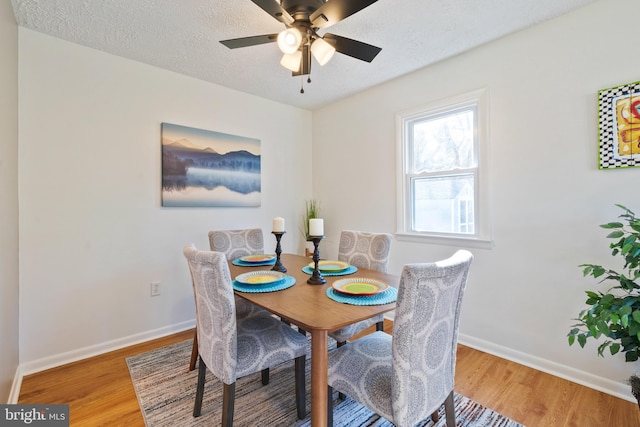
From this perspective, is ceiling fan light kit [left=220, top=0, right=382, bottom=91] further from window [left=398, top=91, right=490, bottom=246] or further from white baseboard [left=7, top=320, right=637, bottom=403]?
white baseboard [left=7, top=320, right=637, bottom=403]

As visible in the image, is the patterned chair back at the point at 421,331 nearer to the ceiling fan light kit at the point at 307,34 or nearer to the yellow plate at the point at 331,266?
the yellow plate at the point at 331,266

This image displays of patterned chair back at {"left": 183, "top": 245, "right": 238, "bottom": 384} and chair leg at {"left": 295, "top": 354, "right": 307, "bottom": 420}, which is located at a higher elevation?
patterned chair back at {"left": 183, "top": 245, "right": 238, "bottom": 384}

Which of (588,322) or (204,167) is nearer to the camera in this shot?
(588,322)

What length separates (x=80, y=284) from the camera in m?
2.31

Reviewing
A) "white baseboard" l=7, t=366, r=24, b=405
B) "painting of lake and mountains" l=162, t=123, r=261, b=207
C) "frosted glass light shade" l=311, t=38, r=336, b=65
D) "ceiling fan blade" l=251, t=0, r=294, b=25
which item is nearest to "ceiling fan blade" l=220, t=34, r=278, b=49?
"ceiling fan blade" l=251, t=0, r=294, b=25

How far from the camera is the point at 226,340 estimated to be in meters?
1.36

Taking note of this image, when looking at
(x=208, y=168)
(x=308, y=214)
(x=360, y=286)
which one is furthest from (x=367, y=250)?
(x=208, y=168)

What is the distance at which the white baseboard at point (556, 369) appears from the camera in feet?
5.84

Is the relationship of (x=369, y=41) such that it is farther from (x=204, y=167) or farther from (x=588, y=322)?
(x=588, y=322)

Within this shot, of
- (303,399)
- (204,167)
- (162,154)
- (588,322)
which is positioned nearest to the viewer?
(588,322)

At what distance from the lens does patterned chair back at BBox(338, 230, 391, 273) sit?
7.15 feet

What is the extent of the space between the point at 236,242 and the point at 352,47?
1745mm

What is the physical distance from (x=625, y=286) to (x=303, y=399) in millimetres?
1757

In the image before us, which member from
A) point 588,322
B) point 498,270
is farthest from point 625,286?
point 498,270
